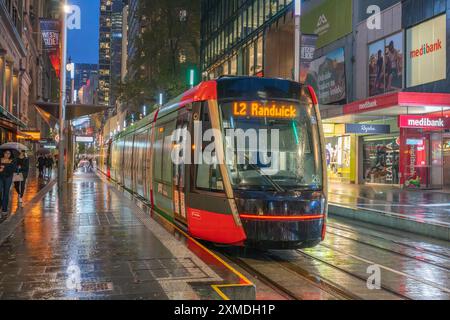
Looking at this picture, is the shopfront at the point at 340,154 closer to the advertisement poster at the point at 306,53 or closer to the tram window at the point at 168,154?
the advertisement poster at the point at 306,53

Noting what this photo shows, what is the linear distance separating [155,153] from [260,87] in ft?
18.4

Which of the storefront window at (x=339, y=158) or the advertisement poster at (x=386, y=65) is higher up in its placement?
the advertisement poster at (x=386, y=65)

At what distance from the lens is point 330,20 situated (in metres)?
32.1

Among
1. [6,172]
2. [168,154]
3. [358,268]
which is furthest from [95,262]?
[6,172]

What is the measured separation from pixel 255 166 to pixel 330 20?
25.2 meters

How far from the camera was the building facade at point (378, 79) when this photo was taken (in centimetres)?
2328

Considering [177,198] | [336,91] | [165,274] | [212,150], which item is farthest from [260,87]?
[336,91]

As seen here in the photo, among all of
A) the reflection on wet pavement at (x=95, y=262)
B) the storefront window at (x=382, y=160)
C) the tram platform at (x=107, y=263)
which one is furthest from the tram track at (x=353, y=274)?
the storefront window at (x=382, y=160)

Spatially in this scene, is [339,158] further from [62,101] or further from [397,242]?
[397,242]

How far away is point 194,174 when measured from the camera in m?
9.80

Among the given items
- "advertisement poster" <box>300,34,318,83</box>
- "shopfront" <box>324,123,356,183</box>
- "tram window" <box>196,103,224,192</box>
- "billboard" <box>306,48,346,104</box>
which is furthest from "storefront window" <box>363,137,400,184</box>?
"tram window" <box>196,103,224,192</box>

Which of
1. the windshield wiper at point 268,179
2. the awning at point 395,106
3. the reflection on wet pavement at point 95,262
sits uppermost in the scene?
the awning at point 395,106

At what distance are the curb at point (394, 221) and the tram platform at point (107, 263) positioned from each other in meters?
5.99
